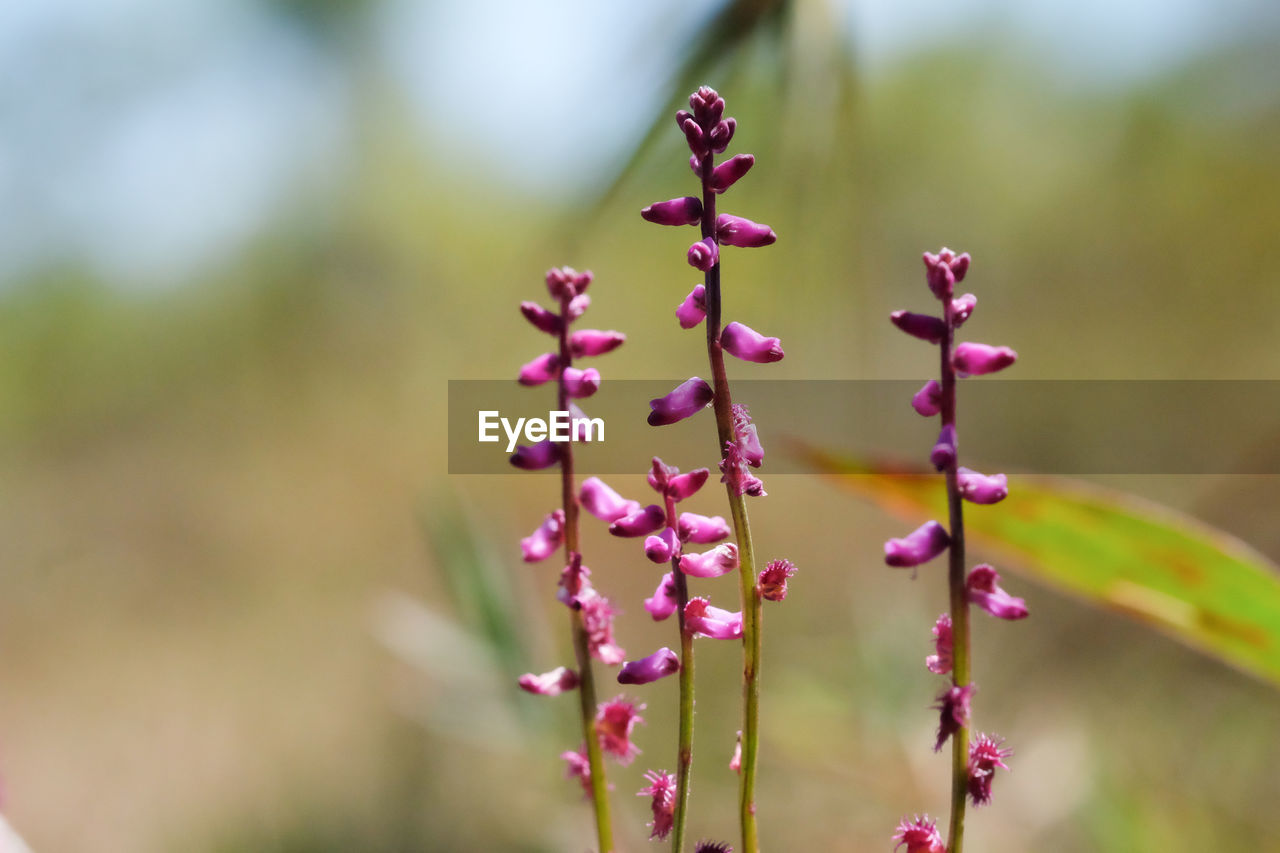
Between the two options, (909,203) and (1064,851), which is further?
(909,203)

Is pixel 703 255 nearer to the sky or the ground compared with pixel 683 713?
nearer to the sky

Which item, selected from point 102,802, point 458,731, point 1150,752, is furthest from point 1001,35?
point 102,802

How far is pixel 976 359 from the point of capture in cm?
24

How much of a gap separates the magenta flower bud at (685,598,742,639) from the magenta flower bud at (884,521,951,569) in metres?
0.04

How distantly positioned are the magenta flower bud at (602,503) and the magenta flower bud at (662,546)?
0.15 ft

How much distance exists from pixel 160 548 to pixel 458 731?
3451 millimetres

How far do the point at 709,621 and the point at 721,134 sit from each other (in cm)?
13

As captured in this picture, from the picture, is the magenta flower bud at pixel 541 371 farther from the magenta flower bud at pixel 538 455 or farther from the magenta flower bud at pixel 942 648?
the magenta flower bud at pixel 942 648

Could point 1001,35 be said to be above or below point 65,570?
above

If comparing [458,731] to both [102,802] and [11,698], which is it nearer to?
[102,802]

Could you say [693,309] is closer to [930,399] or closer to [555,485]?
[930,399]

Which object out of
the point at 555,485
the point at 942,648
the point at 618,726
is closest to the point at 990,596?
the point at 942,648

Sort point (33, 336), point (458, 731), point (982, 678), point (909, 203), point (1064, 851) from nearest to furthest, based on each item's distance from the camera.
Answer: point (458, 731) → point (1064, 851) → point (982, 678) → point (909, 203) → point (33, 336)

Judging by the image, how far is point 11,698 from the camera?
324cm
